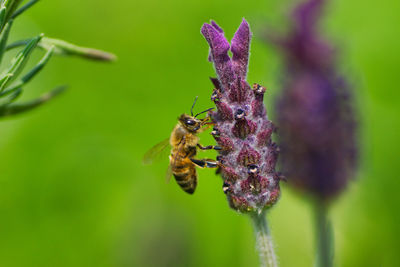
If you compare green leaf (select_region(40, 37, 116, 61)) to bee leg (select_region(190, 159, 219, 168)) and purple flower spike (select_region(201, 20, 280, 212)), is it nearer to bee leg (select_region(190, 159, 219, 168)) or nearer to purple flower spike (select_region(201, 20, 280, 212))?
purple flower spike (select_region(201, 20, 280, 212))

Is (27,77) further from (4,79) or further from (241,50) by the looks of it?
(241,50)

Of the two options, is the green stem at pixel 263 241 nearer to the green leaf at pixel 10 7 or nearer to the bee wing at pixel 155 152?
the green leaf at pixel 10 7

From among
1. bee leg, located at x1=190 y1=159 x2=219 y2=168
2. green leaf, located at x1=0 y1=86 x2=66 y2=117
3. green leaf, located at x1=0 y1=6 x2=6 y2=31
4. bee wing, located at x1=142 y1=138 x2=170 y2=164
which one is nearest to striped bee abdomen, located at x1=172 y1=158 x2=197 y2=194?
bee leg, located at x1=190 y1=159 x2=219 y2=168

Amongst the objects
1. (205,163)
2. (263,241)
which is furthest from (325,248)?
(205,163)

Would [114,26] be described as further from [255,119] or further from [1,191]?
[255,119]

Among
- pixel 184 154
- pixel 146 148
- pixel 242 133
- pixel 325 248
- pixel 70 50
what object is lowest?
pixel 325 248

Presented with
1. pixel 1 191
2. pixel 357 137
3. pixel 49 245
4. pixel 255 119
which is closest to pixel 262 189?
pixel 255 119
